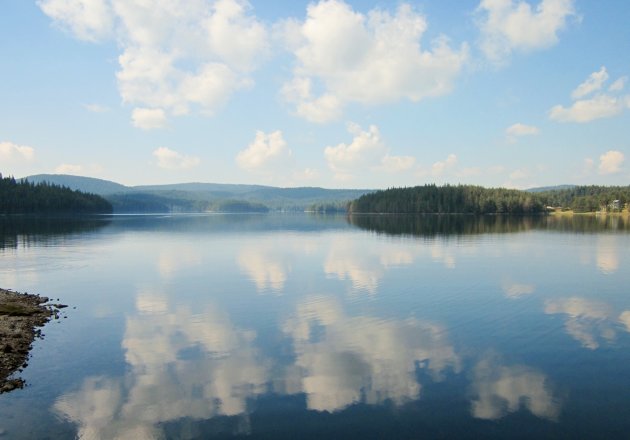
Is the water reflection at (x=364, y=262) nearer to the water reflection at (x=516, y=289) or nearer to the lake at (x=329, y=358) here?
the lake at (x=329, y=358)

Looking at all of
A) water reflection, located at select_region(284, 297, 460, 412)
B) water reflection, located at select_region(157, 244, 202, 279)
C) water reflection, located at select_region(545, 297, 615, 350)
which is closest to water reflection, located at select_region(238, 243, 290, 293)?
water reflection, located at select_region(157, 244, 202, 279)

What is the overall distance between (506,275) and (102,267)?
46111 mm

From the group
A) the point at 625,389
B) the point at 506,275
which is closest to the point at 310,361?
the point at 625,389

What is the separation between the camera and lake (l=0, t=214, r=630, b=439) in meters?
15.3

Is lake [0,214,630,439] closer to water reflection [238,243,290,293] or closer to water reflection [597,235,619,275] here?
water reflection [238,243,290,293]

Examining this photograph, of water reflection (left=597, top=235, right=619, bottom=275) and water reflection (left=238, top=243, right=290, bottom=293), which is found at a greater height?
water reflection (left=597, top=235, right=619, bottom=275)

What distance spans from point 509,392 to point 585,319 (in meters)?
14.5

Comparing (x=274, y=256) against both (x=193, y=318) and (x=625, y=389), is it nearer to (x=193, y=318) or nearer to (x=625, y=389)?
(x=193, y=318)

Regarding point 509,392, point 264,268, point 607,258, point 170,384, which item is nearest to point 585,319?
point 509,392

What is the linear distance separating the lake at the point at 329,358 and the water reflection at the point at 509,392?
8 cm

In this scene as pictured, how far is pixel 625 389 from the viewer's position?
57.7 ft

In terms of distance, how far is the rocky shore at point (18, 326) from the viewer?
1962 cm

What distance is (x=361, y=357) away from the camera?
69.9ft

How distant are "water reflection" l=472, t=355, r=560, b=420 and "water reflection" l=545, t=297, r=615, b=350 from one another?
6267 millimetres
